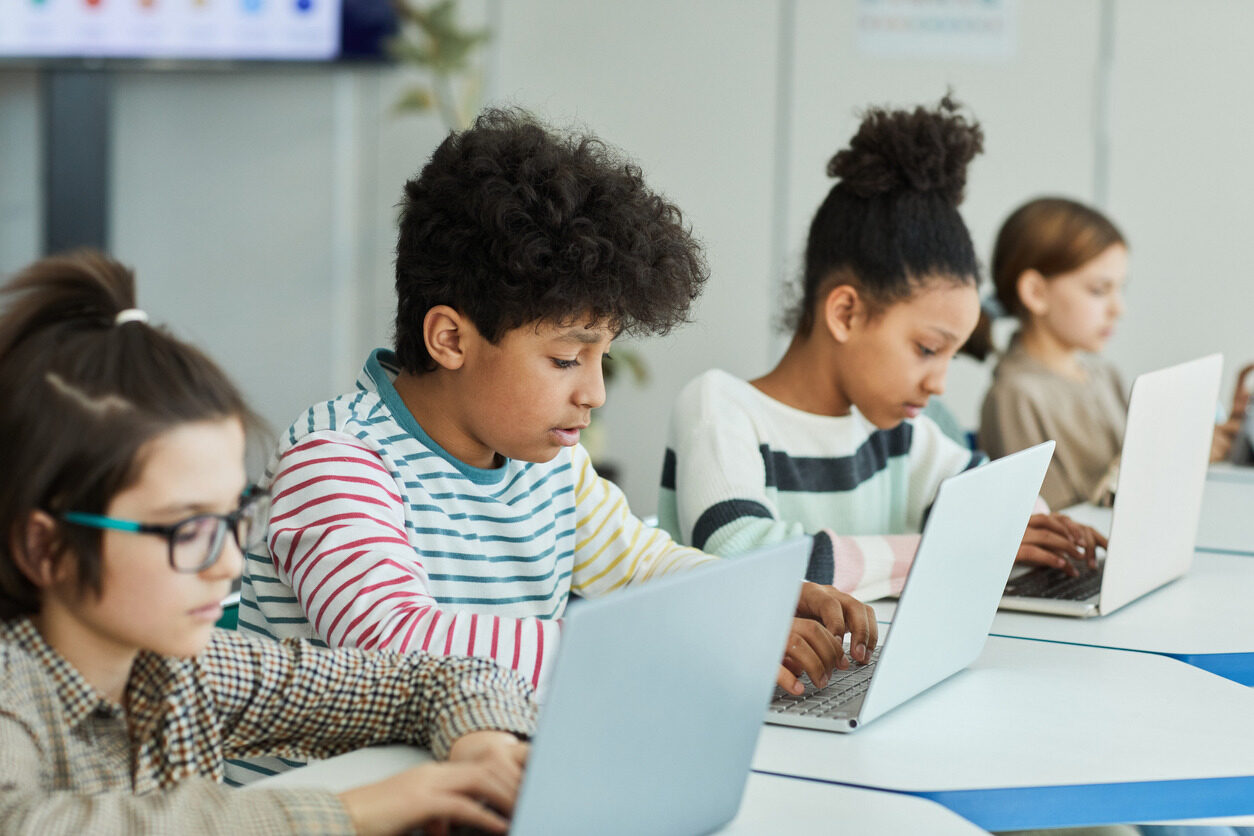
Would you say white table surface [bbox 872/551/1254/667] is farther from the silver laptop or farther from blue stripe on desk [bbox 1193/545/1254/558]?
the silver laptop

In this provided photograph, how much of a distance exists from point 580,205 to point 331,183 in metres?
3.45

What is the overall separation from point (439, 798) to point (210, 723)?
209mm

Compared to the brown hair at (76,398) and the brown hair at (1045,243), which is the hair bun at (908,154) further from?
the brown hair at (76,398)

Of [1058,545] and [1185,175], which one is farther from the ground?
[1185,175]

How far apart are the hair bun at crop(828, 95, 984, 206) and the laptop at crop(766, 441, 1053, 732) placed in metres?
0.65

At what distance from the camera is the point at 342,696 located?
981 millimetres

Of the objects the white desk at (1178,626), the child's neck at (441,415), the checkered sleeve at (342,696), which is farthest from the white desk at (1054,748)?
the child's neck at (441,415)

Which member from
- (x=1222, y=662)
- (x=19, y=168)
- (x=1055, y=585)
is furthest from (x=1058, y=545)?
(x=19, y=168)

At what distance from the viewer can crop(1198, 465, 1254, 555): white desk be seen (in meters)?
1.99

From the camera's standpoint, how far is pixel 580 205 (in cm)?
129

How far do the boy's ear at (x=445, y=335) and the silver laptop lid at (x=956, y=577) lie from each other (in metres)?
0.49

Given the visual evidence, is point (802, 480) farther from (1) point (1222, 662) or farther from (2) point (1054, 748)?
(2) point (1054, 748)

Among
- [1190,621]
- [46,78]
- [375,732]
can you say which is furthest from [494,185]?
[46,78]

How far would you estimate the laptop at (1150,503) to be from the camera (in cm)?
146
